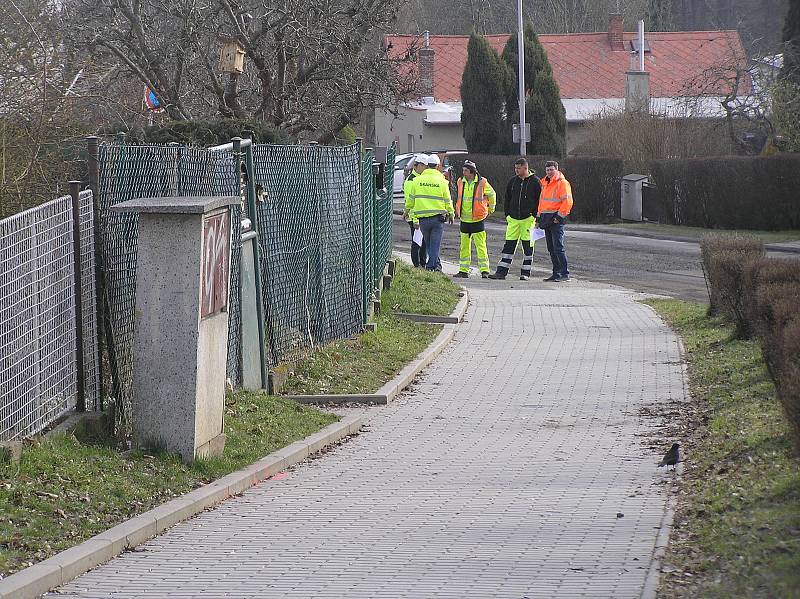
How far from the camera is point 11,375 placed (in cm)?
707

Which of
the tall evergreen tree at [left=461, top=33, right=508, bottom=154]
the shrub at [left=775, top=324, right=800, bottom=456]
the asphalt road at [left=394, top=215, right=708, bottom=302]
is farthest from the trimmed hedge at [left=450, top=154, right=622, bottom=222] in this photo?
the shrub at [left=775, top=324, right=800, bottom=456]

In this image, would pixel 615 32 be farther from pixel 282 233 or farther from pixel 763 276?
pixel 763 276

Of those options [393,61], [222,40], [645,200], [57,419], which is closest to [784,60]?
[645,200]

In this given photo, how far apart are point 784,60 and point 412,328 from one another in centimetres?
2560

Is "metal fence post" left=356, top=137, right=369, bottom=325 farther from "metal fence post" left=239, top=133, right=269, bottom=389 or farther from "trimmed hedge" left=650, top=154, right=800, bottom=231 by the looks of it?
"trimmed hedge" left=650, top=154, right=800, bottom=231

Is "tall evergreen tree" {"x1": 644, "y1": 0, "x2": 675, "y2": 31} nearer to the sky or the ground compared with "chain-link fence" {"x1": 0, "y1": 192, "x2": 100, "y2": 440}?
nearer to the sky

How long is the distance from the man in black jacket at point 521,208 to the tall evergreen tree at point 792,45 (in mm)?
16792

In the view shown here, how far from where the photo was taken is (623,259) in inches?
1048

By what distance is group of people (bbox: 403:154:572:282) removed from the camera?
2106 centimetres

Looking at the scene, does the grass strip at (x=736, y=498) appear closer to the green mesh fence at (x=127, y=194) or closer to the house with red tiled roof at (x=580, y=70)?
the green mesh fence at (x=127, y=194)

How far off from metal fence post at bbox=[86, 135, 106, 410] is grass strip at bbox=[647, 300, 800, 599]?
375cm

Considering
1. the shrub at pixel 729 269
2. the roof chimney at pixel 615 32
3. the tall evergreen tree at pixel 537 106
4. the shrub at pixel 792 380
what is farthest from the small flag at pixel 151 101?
the roof chimney at pixel 615 32

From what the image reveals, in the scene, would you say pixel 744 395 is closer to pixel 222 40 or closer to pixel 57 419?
pixel 57 419

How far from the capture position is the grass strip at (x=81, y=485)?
19.6ft
